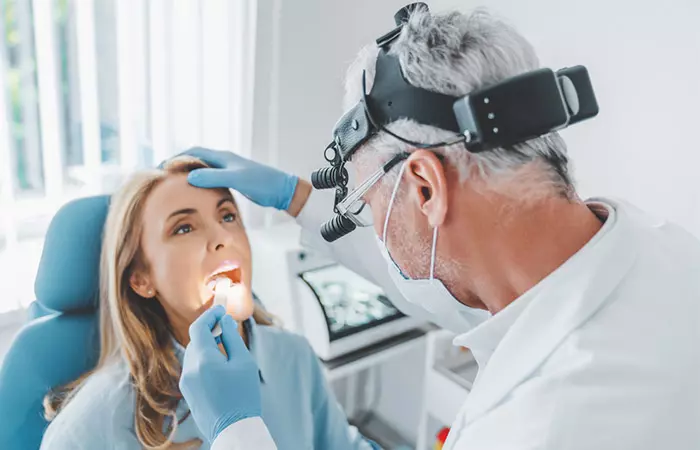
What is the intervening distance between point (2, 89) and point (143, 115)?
1.25 feet

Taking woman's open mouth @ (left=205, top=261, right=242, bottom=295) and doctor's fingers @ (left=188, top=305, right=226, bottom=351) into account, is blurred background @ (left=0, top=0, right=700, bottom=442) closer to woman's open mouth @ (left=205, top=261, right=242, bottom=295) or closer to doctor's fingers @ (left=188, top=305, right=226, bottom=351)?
woman's open mouth @ (left=205, top=261, right=242, bottom=295)

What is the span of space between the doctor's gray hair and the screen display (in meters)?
0.98

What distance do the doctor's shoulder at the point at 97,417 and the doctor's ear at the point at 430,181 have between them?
732 mm

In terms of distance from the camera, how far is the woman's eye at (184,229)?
4.37ft

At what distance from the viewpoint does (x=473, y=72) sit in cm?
85

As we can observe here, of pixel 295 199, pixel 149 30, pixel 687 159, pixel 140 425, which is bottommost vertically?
pixel 140 425

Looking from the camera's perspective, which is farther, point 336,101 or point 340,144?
point 336,101

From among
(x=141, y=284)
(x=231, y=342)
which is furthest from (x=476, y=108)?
(x=141, y=284)

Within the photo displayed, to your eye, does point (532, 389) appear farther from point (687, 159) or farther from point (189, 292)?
point (687, 159)

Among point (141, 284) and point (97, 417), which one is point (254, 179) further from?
point (97, 417)

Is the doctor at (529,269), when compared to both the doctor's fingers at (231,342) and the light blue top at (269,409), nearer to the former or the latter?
the doctor's fingers at (231,342)

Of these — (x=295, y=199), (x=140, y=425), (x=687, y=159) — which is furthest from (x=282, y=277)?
(x=687, y=159)


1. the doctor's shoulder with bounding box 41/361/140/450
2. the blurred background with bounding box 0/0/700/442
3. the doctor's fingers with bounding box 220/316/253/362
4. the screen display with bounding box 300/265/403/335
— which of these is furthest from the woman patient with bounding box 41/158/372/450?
the screen display with bounding box 300/265/403/335

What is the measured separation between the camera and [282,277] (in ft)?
6.38
